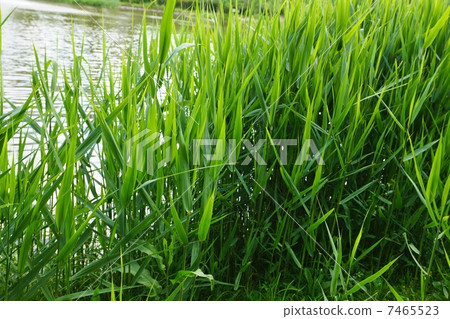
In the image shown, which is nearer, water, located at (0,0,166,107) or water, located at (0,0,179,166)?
water, located at (0,0,179,166)

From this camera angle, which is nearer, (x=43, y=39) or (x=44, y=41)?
(x=44, y=41)

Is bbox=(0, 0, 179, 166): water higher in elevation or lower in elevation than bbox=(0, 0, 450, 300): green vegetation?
lower

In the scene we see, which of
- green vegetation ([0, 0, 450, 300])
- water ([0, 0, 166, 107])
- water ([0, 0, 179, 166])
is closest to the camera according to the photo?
green vegetation ([0, 0, 450, 300])

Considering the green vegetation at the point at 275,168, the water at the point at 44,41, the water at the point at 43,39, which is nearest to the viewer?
the green vegetation at the point at 275,168

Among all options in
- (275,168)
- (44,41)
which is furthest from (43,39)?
(275,168)

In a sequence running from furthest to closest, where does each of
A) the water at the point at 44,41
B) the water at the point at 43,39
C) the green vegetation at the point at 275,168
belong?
the water at the point at 43,39
the water at the point at 44,41
the green vegetation at the point at 275,168

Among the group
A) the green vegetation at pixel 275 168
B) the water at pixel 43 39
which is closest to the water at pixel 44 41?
the water at pixel 43 39

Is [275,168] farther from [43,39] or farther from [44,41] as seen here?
[43,39]

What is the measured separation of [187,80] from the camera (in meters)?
1.41

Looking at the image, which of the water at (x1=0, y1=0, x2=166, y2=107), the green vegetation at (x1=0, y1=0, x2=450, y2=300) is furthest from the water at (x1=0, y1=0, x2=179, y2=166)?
the green vegetation at (x1=0, y1=0, x2=450, y2=300)

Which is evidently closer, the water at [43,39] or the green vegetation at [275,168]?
the green vegetation at [275,168]

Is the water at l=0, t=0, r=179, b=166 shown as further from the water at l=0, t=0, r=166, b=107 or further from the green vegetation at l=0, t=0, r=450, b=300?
the green vegetation at l=0, t=0, r=450, b=300

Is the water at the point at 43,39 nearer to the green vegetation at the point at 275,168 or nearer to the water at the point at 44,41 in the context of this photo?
the water at the point at 44,41
